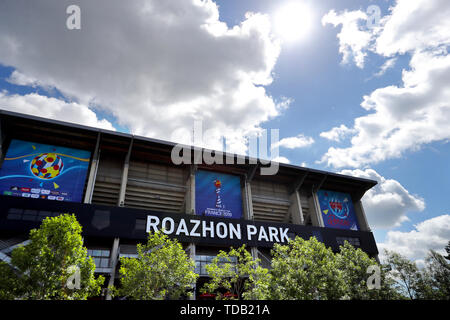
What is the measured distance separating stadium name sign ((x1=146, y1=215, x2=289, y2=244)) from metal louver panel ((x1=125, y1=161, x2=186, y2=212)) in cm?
687

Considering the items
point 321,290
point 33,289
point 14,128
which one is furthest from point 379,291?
point 14,128

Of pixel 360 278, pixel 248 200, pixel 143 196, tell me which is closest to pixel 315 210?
pixel 248 200

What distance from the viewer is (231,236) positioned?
3712 centimetres

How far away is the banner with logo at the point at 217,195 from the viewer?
135 feet

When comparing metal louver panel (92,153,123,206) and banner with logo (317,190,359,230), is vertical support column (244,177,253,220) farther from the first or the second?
metal louver panel (92,153,123,206)

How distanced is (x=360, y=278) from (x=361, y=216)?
26210 mm

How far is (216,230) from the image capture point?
36.8 metres

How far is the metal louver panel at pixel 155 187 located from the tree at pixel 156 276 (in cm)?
1488

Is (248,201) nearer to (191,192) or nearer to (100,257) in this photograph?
(191,192)

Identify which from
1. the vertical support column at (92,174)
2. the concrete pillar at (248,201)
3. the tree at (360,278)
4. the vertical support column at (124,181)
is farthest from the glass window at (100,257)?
the tree at (360,278)

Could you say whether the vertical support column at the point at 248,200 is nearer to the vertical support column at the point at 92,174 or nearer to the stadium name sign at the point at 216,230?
the stadium name sign at the point at 216,230
